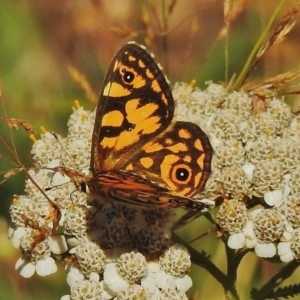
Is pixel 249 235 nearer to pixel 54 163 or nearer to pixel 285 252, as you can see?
pixel 285 252

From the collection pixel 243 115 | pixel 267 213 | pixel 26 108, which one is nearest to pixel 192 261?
pixel 267 213

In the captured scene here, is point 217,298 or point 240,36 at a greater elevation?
point 240,36

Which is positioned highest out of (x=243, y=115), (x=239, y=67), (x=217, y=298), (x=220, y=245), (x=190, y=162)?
(x=239, y=67)

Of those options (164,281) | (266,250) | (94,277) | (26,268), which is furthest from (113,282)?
(266,250)

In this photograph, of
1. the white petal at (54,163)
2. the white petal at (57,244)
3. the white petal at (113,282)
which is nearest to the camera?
the white petal at (113,282)

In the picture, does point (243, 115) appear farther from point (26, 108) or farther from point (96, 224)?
point (26, 108)

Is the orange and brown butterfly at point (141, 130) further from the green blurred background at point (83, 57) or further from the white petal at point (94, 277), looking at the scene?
the green blurred background at point (83, 57)

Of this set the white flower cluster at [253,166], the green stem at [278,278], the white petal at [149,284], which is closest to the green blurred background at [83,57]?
the white flower cluster at [253,166]
